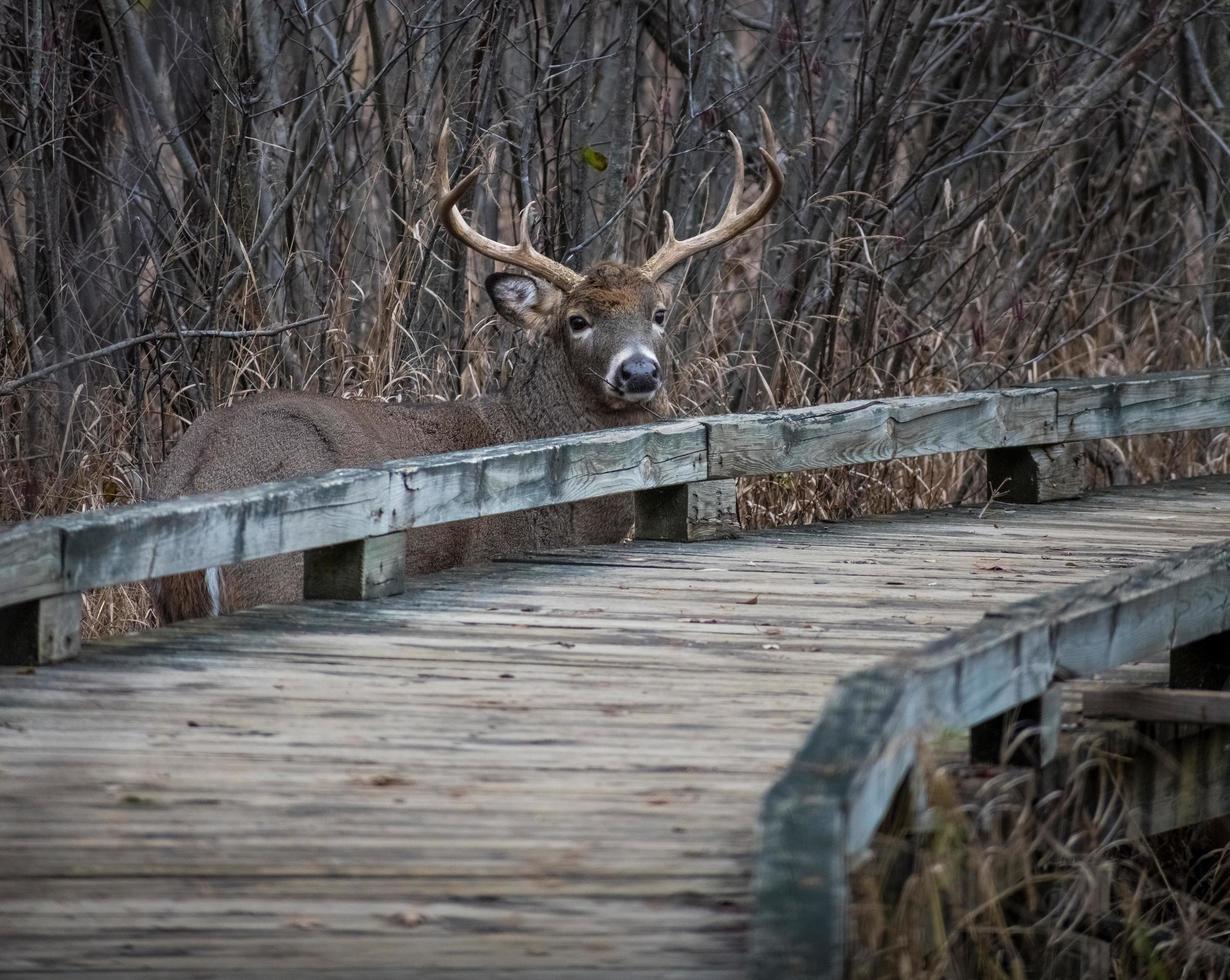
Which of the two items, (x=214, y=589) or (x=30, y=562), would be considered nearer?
(x=30, y=562)

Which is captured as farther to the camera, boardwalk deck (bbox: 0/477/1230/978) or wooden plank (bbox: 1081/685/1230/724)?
wooden plank (bbox: 1081/685/1230/724)

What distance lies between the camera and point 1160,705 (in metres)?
4.37

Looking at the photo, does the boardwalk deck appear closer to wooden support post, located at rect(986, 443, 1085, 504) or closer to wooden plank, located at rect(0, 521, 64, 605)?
wooden plank, located at rect(0, 521, 64, 605)

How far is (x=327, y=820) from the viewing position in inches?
136

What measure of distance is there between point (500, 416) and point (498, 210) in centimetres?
200

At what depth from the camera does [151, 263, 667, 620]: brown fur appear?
20.6 feet

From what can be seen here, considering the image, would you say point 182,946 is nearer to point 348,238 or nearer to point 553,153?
point 348,238

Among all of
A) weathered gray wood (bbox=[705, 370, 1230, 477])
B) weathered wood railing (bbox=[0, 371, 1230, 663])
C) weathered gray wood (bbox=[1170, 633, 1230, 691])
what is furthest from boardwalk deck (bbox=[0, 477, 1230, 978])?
weathered gray wood (bbox=[705, 370, 1230, 477])

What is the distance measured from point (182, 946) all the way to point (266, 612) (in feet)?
8.18

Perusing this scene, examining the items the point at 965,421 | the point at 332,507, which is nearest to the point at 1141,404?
the point at 965,421

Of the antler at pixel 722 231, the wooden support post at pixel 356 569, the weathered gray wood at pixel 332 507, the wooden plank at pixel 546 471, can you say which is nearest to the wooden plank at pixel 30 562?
the weathered gray wood at pixel 332 507

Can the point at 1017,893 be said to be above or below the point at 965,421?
below

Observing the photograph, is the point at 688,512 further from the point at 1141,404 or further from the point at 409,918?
the point at 409,918

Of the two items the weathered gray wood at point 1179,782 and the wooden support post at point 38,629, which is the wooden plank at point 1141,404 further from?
the wooden support post at point 38,629
